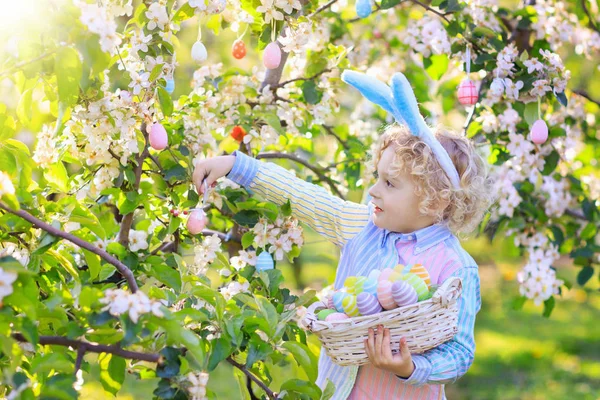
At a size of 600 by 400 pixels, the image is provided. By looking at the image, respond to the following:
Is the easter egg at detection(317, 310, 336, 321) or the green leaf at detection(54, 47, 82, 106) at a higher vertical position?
the green leaf at detection(54, 47, 82, 106)

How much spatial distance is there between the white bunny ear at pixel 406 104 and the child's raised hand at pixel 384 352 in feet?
1.64

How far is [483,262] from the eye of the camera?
28.6ft

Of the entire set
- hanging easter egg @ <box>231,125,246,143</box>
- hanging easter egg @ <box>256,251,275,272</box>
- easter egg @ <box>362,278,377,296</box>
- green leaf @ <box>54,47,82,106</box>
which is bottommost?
hanging easter egg @ <box>256,251,275,272</box>

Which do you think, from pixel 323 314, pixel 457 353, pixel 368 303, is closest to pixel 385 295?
pixel 368 303

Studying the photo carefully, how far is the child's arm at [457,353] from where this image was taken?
165 centimetres

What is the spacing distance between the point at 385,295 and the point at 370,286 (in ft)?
0.18

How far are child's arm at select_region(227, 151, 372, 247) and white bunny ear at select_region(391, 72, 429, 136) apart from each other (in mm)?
296

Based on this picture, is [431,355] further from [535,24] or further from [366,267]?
[535,24]

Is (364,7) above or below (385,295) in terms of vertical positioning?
above

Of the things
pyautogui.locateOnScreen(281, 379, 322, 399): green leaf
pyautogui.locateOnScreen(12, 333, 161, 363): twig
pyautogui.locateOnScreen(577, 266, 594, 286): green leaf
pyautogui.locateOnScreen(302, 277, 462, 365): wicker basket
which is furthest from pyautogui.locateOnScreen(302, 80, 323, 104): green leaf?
pyautogui.locateOnScreen(577, 266, 594, 286): green leaf

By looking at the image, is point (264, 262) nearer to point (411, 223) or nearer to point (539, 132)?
point (411, 223)

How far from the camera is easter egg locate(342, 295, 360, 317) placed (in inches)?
63.7

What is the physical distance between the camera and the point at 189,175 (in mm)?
1946

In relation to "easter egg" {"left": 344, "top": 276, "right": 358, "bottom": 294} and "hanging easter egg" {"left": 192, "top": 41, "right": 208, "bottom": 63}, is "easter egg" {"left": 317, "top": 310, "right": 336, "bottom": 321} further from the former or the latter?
"hanging easter egg" {"left": 192, "top": 41, "right": 208, "bottom": 63}
